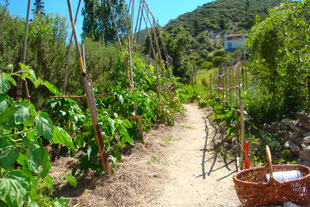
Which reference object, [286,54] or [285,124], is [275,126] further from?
[286,54]

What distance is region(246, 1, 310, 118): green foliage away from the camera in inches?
178

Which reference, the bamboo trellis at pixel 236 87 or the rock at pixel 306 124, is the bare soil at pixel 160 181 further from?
the rock at pixel 306 124

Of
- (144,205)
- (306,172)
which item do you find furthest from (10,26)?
(306,172)

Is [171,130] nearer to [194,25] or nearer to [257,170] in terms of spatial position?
[257,170]

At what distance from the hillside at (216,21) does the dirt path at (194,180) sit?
35.8m

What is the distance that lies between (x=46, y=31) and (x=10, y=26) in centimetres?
51

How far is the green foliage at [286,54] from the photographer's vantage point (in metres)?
4.52

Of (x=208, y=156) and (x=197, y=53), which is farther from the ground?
(x=197, y=53)

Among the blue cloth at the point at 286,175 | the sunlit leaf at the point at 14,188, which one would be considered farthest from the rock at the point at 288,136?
the sunlit leaf at the point at 14,188

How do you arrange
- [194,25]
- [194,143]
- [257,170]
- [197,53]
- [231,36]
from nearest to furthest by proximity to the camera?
[257,170] < [194,143] < [197,53] < [231,36] < [194,25]

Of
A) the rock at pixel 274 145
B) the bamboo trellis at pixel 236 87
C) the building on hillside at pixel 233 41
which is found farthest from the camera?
the building on hillside at pixel 233 41

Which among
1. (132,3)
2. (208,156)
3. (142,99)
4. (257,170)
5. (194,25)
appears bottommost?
(208,156)

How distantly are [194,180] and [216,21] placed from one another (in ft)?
168

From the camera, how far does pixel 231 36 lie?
4409cm
